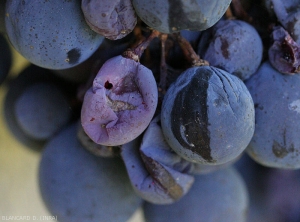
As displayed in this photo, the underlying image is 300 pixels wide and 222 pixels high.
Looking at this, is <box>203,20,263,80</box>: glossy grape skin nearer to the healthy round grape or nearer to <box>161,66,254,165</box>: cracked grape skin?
<box>161,66,254,165</box>: cracked grape skin

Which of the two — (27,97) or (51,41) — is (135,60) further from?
(27,97)

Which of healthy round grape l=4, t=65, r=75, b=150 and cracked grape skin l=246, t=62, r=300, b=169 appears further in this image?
healthy round grape l=4, t=65, r=75, b=150

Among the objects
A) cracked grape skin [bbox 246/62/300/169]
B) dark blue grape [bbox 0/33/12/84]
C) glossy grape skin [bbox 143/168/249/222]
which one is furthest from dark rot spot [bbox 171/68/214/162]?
dark blue grape [bbox 0/33/12/84]

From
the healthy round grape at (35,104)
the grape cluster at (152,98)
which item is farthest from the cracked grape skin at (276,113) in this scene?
the healthy round grape at (35,104)

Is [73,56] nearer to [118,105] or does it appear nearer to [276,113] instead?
[118,105]

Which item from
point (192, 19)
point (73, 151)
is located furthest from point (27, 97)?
point (192, 19)

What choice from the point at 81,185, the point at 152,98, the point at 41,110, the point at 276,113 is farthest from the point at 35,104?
the point at 276,113
